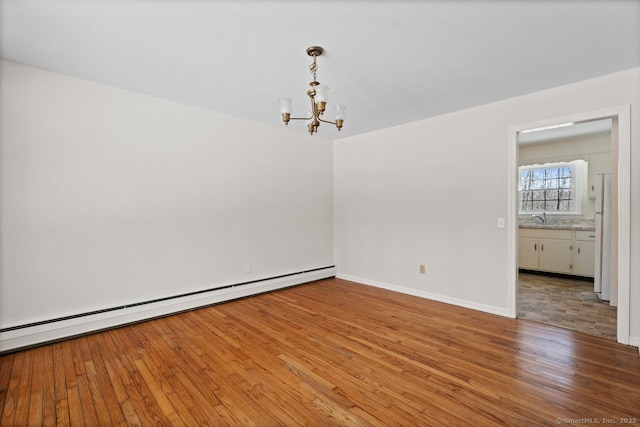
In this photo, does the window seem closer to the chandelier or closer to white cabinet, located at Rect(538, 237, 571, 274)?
white cabinet, located at Rect(538, 237, 571, 274)

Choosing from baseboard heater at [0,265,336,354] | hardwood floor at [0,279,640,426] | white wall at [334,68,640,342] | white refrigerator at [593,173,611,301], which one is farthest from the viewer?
white refrigerator at [593,173,611,301]

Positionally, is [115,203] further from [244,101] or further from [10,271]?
[244,101]

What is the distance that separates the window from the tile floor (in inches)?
62.6

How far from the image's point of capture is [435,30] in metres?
2.06

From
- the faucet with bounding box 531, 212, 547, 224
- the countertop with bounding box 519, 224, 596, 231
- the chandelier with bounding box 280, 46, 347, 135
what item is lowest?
the countertop with bounding box 519, 224, 596, 231

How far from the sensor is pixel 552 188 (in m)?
5.86

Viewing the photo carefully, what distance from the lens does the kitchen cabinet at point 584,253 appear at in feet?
15.7

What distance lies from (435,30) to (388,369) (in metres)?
2.57

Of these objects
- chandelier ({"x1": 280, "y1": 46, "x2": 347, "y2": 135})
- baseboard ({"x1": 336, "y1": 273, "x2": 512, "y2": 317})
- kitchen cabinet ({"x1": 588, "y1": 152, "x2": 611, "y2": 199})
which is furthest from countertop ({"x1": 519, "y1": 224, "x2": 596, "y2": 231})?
chandelier ({"x1": 280, "y1": 46, "x2": 347, "y2": 135})

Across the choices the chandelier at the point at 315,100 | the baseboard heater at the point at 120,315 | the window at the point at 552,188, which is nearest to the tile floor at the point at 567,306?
the window at the point at 552,188

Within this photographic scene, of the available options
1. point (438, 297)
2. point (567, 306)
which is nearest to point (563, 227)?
point (567, 306)

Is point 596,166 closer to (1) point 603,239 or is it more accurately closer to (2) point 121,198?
(1) point 603,239

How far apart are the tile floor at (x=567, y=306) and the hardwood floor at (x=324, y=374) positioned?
288 millimetres

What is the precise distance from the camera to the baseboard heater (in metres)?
2.56
